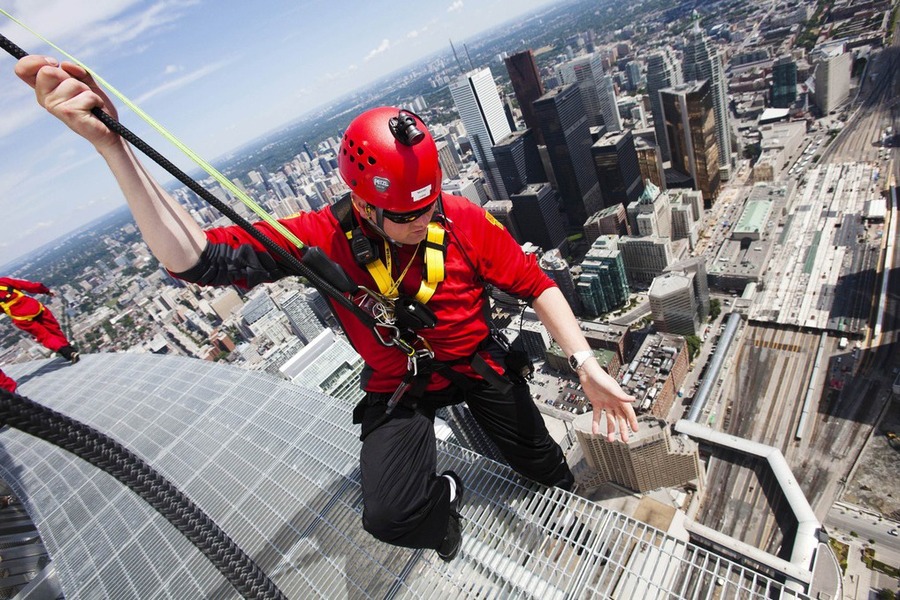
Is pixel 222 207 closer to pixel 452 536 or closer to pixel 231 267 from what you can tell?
pixel 231 267

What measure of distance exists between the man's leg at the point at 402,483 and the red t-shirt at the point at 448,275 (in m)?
0.23

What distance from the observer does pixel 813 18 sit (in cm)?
5594

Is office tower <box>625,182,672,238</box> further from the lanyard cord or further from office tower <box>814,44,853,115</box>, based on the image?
the lanyard cord

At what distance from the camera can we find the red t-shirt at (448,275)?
2205mm

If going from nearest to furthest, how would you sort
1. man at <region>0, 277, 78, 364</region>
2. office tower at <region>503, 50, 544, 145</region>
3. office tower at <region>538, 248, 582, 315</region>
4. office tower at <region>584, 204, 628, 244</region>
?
man at <region>0, 277, 78, 364</region>, office tower at <region>538, 248, 582, 315</region>, office tower at <region>584, 204, 628, 244</region>, office tower at <region>503, 50, 544, 145</region>

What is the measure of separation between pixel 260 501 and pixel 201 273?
11.7 feet

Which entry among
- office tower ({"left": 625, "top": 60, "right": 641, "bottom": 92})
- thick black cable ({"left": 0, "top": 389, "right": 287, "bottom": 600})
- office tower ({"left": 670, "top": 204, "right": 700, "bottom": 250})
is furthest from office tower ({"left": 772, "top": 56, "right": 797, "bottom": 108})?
thick black cable ({"left": 0, "top": 389, "right": 287, "bottom": 600})

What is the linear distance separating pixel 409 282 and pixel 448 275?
0.69ft

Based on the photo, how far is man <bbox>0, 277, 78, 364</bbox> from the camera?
6.86 meters

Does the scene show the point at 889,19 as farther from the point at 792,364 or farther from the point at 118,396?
the point at 118,396

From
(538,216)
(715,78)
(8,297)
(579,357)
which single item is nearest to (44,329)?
(8,297)

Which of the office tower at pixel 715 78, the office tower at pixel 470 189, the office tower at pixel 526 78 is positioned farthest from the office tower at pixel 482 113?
the office tower at pixel 715 78

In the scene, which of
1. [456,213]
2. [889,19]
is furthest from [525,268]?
[889,19]

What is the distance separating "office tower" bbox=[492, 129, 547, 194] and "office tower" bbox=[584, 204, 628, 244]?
30.2 ft
